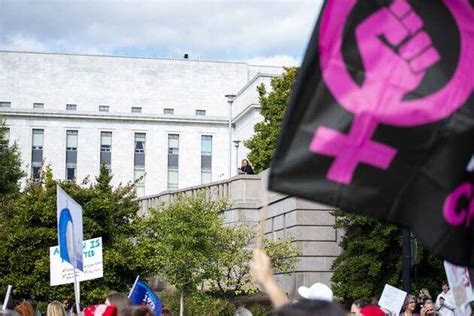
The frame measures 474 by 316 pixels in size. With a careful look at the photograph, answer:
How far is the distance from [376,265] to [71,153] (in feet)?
192

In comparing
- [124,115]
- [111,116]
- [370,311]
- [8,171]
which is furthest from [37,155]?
[370,311]

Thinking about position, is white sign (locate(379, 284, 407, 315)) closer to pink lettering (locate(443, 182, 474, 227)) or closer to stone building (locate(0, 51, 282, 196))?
pink lettering (locate(443, 182, 474, 227))

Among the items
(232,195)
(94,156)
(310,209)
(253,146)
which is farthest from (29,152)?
(310,209)

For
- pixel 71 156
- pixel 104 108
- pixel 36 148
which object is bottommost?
pixel 71 156

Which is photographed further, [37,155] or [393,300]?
[37,155]

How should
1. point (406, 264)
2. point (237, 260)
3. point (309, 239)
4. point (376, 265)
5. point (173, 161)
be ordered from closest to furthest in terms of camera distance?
point (406, 264) < point (376, 265) < point (237, 260) < point (309, 239) < point (173, 161)

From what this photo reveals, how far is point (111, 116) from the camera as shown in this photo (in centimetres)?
8519

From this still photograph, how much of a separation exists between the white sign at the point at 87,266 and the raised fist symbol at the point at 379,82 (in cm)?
1310

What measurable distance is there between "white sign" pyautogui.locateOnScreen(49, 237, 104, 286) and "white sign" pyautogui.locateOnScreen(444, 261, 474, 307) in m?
11.8

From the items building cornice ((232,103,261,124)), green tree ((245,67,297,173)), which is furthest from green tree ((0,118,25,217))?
building cornice ((232,103,261,124))

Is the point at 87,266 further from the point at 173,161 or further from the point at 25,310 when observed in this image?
the point at 173,161

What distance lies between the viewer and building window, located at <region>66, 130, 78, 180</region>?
84312 millimetres

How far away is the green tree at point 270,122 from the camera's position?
5559 centimetres

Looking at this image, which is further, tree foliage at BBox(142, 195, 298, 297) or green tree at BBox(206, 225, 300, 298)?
green tree at BBox(206, 225, 300, 298)
